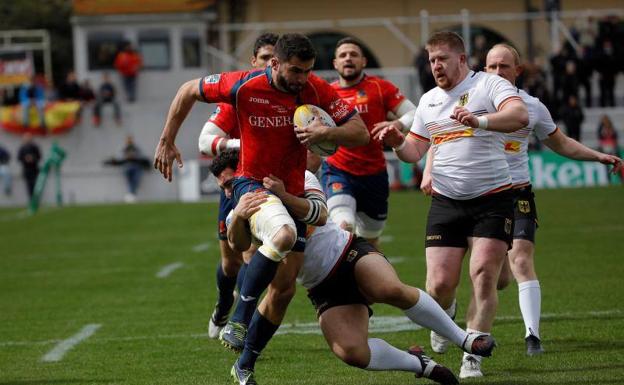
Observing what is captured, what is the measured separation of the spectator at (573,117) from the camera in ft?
92.4

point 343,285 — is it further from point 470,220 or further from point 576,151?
point 576,151

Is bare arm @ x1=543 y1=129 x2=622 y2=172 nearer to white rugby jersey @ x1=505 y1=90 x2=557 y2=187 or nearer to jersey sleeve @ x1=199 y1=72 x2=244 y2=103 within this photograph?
white rugby jersey @ x1=505 y1=90 x2=557 y2=187

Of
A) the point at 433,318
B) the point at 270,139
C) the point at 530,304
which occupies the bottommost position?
the point at 530,304

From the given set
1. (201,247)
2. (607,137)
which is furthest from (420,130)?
(607,137)

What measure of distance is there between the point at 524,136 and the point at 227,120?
222 cm

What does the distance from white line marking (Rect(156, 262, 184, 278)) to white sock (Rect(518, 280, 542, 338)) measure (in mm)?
7108

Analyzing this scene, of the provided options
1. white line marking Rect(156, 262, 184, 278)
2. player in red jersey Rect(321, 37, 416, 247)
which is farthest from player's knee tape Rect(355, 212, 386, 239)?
white line marking Rect(156, 262, 184, 278)

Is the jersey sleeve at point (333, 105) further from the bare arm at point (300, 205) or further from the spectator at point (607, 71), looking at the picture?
the spectator at point (607, 71)

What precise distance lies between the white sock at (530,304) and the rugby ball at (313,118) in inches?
87.0

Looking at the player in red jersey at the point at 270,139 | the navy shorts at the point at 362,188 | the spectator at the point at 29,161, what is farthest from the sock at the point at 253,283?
the spectator at the point at 29,161

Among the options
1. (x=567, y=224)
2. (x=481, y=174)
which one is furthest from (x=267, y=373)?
(x=567, y=224)

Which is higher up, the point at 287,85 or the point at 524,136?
the point at 287,85

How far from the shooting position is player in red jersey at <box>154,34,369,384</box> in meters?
6.65

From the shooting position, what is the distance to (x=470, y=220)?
7.69 meters
